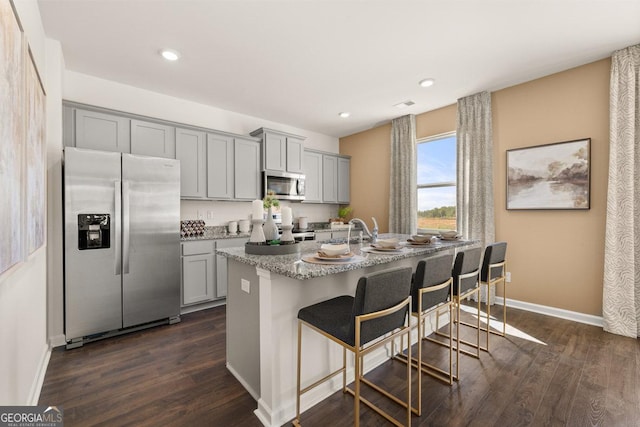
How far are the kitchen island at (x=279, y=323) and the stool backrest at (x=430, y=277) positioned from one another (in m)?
0.21

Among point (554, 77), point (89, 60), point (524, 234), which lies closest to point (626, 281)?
point (524, 234)

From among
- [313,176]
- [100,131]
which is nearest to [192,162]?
[100,131]

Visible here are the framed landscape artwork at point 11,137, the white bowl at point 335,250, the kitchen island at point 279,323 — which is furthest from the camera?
the white bowl at point 335,250

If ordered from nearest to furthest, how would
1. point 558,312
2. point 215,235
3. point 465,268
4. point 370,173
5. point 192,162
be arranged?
1. point 465,268
2. point 558,312
3. point 192,162
4. point 215,235
5. point 370,173

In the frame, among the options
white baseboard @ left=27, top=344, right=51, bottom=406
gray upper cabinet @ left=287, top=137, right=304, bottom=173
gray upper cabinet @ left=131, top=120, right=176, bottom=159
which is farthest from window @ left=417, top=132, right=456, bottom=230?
white baseboard @ left=27, top=344, right=51, bottom=406

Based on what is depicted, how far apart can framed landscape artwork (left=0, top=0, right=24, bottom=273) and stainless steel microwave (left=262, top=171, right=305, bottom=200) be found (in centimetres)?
313

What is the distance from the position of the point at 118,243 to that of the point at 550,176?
4817mm

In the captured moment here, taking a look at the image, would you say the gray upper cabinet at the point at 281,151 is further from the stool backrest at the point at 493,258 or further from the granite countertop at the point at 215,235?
the stool backrest at the point at 493,258

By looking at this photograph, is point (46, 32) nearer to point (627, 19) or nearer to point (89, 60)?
point (89, 60)

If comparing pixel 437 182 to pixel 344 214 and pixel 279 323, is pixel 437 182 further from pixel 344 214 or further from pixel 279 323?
pixel 279 323

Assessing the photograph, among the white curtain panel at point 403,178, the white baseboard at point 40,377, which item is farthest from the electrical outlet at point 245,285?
the white curtain panel at point 403,178

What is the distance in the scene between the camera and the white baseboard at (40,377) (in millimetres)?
1812

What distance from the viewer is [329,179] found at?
5.57 m

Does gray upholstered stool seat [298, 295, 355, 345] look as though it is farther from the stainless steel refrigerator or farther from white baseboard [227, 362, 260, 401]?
the stainless steel refrigerator
